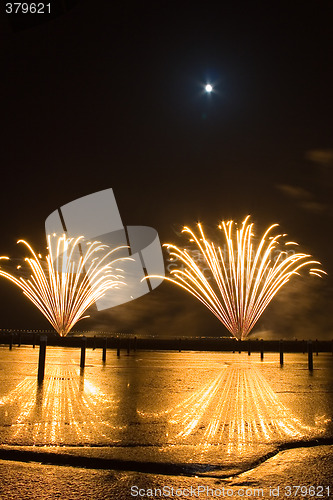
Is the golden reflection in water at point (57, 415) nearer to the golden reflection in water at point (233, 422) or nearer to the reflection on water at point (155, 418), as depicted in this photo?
the reflection on water at point (155, 418)

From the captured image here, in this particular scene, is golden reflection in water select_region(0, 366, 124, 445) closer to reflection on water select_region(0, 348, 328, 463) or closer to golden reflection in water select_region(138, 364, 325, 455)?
reflection on water select_region(0, 348, 328, 463)

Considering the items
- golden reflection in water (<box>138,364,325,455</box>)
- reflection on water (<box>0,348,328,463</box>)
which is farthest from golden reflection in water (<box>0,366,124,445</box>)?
golden reflection in water (<box>138,364,325,455</box>)

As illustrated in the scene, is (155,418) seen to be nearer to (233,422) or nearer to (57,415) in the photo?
(233,422)

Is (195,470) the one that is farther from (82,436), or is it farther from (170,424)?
(170,424)

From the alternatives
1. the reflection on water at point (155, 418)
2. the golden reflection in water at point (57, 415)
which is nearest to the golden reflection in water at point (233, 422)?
the reflection on water at point (155, 418)

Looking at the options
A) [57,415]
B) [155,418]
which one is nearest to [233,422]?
[155,418]
